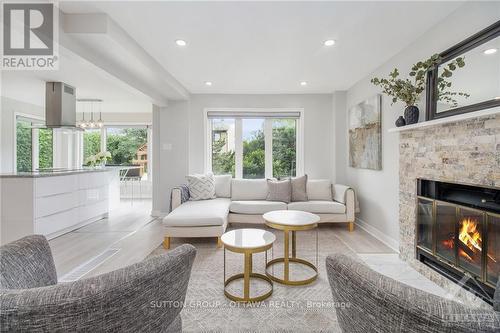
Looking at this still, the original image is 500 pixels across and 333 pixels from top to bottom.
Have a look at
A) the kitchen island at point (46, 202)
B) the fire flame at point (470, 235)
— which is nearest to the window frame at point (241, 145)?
the kitchen island at point (46, 202)

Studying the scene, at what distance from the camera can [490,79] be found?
171 centimetres

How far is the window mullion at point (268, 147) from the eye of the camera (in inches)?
189

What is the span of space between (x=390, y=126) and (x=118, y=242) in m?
3.95

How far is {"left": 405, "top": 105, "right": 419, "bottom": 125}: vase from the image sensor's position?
2365mm

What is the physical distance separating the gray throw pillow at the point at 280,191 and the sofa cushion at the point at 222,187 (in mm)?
762

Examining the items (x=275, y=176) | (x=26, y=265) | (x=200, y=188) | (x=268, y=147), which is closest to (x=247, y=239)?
(x=26, y=265)

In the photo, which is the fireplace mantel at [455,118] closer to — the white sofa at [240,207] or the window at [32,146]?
the white sofa at [240,207]

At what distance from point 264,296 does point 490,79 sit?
236cm

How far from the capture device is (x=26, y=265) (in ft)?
3.45

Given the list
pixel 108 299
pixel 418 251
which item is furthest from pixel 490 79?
pixel 108 299

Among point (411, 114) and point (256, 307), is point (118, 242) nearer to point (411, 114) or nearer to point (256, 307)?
point (256, 307)

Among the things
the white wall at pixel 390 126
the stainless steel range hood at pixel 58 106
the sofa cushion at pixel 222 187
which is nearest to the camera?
the white wall at pixel 390 126

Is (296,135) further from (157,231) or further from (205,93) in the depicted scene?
(157,231)

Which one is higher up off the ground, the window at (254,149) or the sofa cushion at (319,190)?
the window at (254,149)
